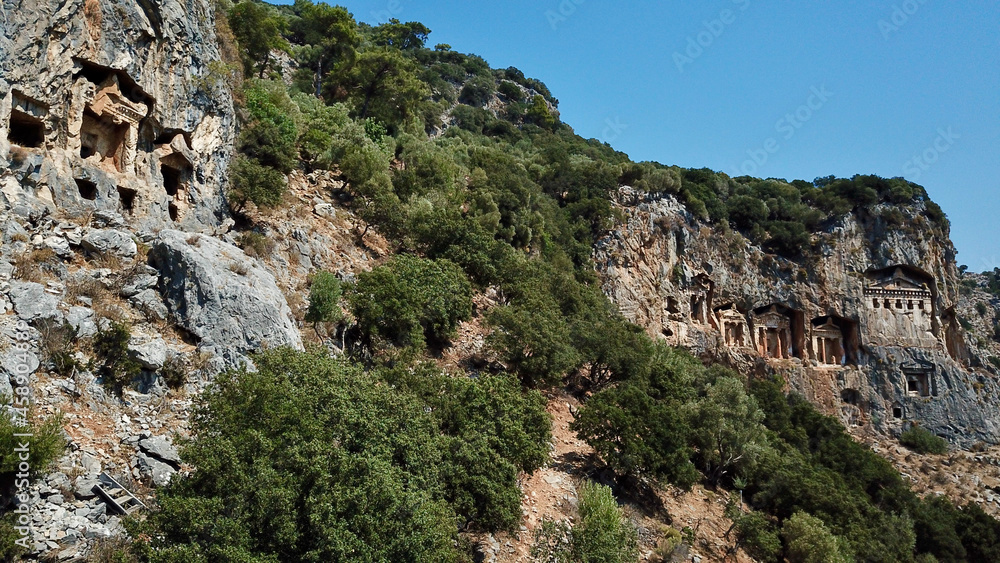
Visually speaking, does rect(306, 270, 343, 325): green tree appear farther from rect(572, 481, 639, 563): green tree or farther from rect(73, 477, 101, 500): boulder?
rect(572, 481, 639, 563): green tree

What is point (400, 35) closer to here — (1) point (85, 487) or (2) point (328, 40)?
(2) point (328, 40)

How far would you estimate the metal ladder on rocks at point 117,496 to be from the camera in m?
9.91

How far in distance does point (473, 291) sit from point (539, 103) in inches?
2271

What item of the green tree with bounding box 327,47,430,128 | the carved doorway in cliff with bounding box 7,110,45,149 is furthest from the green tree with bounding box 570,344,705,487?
the green tree with bounding box 327,47,430,128

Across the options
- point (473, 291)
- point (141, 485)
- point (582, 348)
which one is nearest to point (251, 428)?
point (141, 485)

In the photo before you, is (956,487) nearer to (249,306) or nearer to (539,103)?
(249,306)

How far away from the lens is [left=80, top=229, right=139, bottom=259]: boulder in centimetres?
1466

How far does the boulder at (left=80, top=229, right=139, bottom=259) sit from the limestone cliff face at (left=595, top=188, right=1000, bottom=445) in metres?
33.1

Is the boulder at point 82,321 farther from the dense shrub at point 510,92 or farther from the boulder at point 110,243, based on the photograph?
the dense shrub at point 510,92

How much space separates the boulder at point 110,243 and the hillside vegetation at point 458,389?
473cm

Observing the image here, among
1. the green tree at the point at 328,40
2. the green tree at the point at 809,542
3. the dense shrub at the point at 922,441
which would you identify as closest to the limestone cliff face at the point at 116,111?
the green tree at the point at 809,542

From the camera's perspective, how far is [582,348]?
26.3 metres

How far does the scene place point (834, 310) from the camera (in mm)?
50688

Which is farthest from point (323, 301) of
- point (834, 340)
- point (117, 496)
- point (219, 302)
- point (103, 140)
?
point (834, 340)
